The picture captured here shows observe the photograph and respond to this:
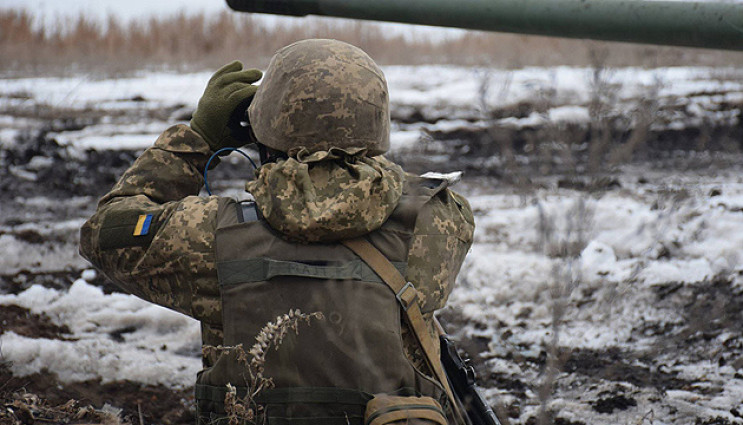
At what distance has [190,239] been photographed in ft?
6.31

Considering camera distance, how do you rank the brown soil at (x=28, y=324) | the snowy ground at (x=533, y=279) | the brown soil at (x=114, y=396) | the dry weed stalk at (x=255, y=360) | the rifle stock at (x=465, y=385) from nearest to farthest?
the dry weed stalk at (x=255, y=360) < the rifle stock at (x=465, y=385) < the brown soil at (x=114, y=396) < the snowy ground at (x=533, y=279) < the brown soil at (x=28, y=324)

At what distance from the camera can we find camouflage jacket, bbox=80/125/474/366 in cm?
193

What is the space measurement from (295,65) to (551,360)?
→ 1216mm

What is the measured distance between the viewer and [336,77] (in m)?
2.02

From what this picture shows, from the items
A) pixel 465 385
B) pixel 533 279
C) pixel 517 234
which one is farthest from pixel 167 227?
pixel 517 234

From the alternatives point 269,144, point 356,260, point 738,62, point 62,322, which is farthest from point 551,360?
point 738,62

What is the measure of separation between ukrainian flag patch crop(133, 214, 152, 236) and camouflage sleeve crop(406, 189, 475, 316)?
2.33 ft

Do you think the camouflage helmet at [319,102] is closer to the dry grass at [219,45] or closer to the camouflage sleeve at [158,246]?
the camouflage sleeve at [158,246]

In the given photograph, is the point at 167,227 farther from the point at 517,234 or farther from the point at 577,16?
the point at 517,234

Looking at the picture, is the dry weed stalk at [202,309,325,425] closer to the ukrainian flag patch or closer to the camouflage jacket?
the camouflage jacket

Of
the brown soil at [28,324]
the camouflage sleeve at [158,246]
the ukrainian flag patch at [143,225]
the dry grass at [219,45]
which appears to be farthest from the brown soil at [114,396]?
the dry grass at [219,45]

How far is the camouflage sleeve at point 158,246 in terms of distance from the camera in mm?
1930

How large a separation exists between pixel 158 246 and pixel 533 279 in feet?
9.20

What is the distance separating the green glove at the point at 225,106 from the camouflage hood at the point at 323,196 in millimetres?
363
